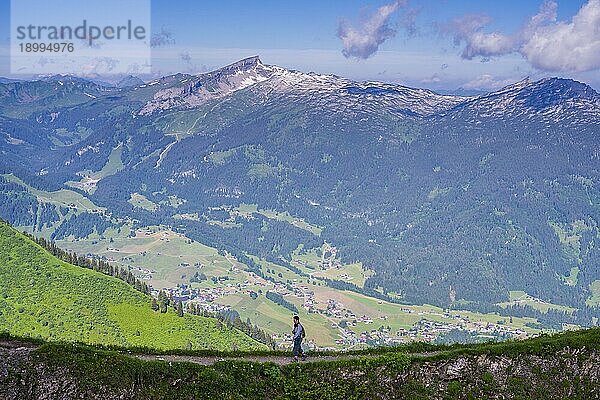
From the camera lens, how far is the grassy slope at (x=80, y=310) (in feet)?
286

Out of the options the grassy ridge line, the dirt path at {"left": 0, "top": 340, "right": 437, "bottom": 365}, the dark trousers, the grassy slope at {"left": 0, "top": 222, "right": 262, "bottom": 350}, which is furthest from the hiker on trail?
the grassy slope at {"left": 0, "top": 222, "right": 262, "bottom": 350}

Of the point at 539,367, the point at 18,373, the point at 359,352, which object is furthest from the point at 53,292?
the point at 539,367

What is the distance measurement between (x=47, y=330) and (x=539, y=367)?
74746 mm

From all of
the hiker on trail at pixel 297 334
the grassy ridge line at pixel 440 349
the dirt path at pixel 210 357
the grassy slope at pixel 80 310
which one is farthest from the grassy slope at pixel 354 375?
the grassy slope at pixel 80 310

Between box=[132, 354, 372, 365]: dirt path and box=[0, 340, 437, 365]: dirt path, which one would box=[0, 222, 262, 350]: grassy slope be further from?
box=[132, 354, 372, 365]: dirt path

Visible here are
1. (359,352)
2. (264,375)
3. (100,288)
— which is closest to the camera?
(264,375)

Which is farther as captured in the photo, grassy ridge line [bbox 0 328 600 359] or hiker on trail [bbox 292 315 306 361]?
grassy ridge line [bbox 0 328 600 359]

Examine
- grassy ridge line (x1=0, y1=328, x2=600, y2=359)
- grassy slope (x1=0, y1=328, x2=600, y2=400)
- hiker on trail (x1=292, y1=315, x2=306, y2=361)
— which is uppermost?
hiker on trail (x1=292, y1=315, x2=306, y2=361)

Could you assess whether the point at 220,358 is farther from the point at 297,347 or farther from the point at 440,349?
the point at 440,349

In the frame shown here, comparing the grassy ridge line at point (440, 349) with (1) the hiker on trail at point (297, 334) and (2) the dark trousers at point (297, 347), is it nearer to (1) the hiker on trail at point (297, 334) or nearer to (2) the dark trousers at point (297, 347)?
(2) the dark trousers at point (297, 347)

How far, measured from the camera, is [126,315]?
94750mm

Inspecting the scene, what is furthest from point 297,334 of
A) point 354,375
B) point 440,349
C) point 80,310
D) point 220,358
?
point 80,310

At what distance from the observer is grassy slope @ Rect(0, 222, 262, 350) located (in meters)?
87.2

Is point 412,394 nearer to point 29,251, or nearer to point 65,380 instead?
point 65,380
